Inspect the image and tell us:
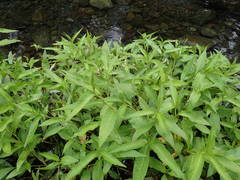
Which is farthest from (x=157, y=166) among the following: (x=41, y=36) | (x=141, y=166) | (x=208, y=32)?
(x=208, y=32)

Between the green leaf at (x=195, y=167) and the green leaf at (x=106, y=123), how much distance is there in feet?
1.61

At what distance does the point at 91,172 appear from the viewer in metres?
1.73

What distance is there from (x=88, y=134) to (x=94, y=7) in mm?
5948

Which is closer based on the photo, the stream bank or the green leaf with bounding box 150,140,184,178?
the green leaf with bounding box 150,140,184,178

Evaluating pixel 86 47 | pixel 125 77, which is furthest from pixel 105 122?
pixel 86 47

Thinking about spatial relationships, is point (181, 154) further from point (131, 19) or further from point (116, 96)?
point (131, 19)

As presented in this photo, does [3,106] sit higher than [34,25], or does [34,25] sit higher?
[3,106]

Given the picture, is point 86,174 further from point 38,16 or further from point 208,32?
point 38,16

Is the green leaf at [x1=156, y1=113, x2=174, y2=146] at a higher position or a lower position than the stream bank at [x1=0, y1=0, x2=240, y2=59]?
higher

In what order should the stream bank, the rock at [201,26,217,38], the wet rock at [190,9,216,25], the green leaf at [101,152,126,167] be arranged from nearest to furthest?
the green leaf at [101,152,126,167] < the stream bank < the rock at [201,26,217,38] < the wet rock at [190,9,216,25]

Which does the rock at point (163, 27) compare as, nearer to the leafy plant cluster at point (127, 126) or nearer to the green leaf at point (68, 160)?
the leafy plant cluster at point (127, 126)

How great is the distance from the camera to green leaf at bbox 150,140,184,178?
4.57ft

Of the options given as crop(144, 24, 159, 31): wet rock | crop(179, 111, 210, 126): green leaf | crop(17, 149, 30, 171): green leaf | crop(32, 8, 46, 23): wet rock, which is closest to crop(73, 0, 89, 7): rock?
crop(32, 8, 46, 23): wet rock

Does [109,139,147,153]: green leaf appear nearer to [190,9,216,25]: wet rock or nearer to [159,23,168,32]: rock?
[159,23,168,32]: rock
